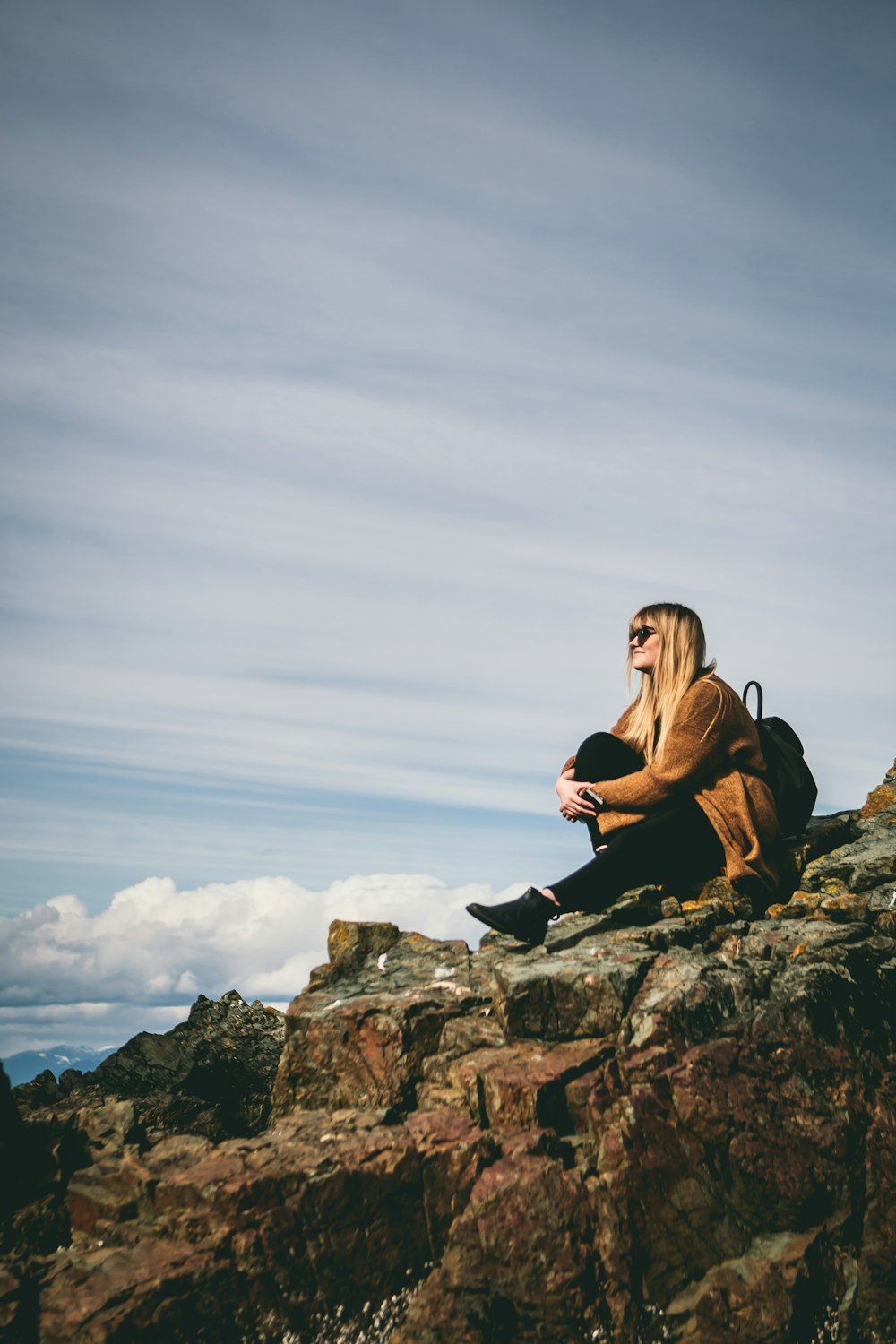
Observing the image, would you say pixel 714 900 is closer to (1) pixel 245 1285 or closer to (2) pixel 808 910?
(2) pixel 808 910

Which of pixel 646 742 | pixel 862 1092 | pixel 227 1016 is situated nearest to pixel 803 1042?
pixel 862 1092

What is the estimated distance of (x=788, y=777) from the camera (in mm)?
9516

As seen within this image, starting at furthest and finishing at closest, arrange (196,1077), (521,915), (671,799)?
1. (196,1077)
2. (671,799)
3. (521,915)

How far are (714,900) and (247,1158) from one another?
5029 mm

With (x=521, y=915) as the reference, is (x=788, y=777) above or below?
above

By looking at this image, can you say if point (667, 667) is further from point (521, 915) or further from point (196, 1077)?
point (196, 1077)

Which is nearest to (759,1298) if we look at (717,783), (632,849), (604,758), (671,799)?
(632,849)

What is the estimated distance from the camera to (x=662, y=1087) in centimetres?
668

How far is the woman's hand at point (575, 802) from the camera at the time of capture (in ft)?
31.3

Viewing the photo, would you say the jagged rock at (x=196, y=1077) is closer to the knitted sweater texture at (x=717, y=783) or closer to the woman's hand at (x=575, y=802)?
the woman's hand at (x=575, y=802)

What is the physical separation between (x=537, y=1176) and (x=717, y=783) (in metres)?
4.29

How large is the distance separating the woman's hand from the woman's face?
1378 millimetres

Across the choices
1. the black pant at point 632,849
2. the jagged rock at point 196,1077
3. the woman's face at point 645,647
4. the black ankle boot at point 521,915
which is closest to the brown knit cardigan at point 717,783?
the black pant at point 632,849

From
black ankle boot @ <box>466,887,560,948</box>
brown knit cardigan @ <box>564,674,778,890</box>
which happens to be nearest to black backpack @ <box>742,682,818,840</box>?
brown knit cardigan @ <box>564,674,778,890</box>
